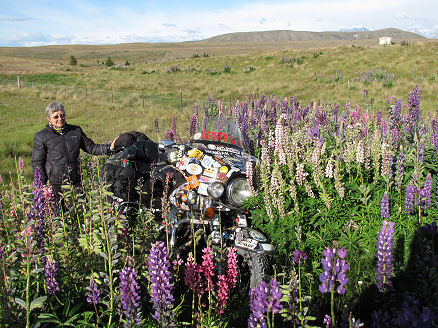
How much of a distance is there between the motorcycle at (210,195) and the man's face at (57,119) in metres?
1.37

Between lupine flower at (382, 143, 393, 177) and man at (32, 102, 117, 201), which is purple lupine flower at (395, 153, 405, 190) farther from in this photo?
man at (32, 102, 117, 201)

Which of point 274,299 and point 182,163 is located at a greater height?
point 182,163

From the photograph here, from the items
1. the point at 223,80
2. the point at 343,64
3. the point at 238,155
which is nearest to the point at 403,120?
the point at 238,155

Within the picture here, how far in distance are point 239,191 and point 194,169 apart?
1.71 feet

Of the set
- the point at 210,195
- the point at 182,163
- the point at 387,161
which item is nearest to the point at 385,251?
the point at 387,161

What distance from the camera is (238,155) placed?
150 inches

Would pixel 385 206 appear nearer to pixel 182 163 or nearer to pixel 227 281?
pixel 227 281

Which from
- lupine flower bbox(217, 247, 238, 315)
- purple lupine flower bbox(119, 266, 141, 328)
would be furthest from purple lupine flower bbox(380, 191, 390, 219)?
purple lupine flower bbox(119, 266, 141, 328)

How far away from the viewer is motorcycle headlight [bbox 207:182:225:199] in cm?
327

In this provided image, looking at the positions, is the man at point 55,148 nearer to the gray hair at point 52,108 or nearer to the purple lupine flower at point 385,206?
the gray hair at point 52,108

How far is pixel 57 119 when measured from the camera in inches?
186

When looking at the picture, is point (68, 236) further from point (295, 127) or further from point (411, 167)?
point (295, 127)

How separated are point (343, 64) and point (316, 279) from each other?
81.2ft

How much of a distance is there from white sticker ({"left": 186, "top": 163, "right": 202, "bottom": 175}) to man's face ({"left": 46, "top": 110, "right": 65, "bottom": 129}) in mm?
2319
